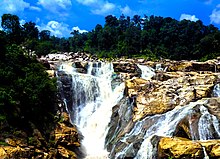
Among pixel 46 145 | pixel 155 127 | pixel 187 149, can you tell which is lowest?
pixel 46 145

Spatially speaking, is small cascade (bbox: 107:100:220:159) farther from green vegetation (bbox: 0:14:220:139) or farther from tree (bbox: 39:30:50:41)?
tree (bbox: 39:30:50:41)

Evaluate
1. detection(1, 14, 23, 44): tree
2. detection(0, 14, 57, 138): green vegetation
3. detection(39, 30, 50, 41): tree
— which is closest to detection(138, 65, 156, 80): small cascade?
detection(0, 14, 57, 138): green vegetation

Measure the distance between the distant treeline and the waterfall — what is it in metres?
22.2

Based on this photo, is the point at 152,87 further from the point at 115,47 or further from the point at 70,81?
the point at 115,47

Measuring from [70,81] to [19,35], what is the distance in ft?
81.1

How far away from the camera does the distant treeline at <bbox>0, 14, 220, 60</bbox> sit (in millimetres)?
56562

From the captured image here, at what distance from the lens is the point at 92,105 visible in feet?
86.5

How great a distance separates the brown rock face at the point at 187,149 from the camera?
44.0 ft

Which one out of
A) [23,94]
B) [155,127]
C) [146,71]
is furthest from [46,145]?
[146,71]

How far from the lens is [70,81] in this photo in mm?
27578

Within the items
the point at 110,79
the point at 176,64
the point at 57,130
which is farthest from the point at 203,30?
the point at 57,130

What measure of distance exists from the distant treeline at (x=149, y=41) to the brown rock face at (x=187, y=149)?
1453 inches

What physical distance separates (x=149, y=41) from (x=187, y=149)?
55.7m

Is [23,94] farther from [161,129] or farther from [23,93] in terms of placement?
[161,129]
